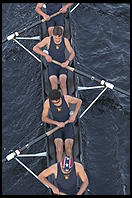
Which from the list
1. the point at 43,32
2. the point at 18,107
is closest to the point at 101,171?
the point at 18,107

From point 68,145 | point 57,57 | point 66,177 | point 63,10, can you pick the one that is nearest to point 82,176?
point 66,177

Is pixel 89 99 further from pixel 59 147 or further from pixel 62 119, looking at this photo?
pixel 59 147

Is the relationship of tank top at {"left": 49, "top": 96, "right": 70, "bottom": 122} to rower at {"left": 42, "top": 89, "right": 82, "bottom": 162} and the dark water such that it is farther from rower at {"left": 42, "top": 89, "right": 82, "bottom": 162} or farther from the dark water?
the dark water

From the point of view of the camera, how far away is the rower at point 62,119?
41.2 ft

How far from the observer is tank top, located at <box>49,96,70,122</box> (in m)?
12.5

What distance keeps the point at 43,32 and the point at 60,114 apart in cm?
525

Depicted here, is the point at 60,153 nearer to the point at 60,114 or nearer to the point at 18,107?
the point at 60,114

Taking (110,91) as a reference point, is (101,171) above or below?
below

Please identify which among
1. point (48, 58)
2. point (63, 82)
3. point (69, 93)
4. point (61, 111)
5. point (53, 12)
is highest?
point (53, 12)

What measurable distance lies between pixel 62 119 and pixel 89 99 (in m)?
3.50

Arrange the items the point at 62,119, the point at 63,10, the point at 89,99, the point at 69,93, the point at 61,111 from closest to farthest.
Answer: the point at 61,111, the point at 62,119, the point at 69,93, the point at 89,99, the point at 63,10

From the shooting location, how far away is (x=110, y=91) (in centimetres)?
1639

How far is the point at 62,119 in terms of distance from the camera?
504 inches

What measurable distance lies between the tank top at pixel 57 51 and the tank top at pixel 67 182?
4.66 meters
